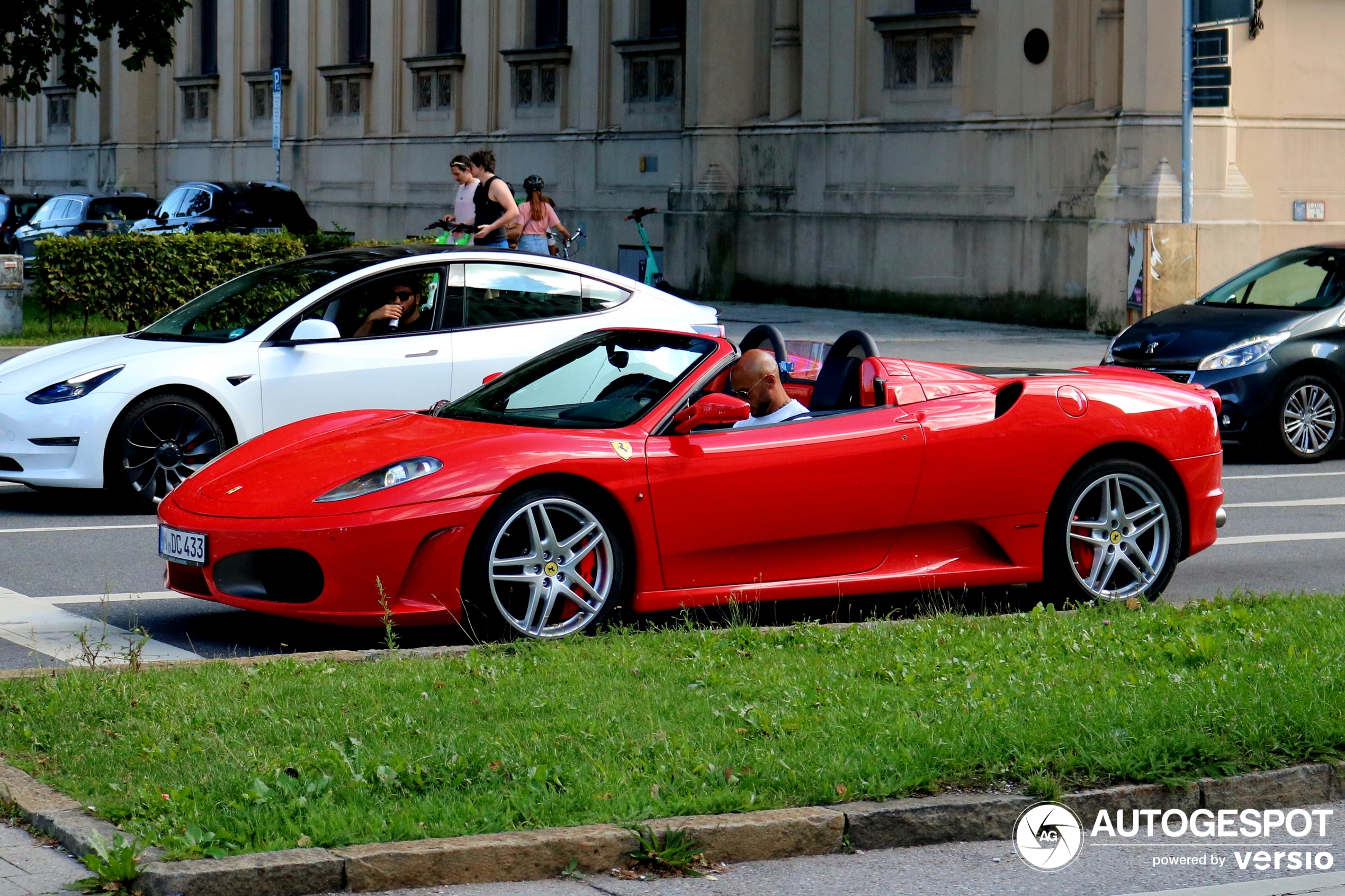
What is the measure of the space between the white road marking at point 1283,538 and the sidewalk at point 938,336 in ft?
25.6

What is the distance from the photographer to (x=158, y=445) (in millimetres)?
10703

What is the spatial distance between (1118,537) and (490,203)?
1093cm

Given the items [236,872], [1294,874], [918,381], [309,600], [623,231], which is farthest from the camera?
[623,231]

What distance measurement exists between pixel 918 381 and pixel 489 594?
213 cm

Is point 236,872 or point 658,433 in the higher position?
point 658,433

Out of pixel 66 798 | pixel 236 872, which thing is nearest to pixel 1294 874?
pixel 236 872

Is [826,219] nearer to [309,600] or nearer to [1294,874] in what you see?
[309,600]

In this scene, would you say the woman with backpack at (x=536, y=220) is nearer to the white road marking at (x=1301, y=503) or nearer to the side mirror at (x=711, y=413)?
the white road marking at (x=1301, y=503)

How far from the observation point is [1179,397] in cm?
835

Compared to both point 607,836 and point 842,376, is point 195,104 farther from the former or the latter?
point 607,836

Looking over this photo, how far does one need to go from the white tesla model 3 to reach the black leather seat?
255 cm

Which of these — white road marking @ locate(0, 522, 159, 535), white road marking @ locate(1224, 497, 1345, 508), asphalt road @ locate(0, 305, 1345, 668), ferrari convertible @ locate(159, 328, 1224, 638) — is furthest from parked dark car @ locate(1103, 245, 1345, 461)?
white road marking @ locate(0, 522, 159, 535)

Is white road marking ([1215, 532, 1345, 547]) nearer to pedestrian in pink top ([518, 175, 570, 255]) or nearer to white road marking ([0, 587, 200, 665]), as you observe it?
white road marking ([0, 587, 200, 665])

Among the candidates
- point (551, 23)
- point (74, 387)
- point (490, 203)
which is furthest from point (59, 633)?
point (551, 23)
